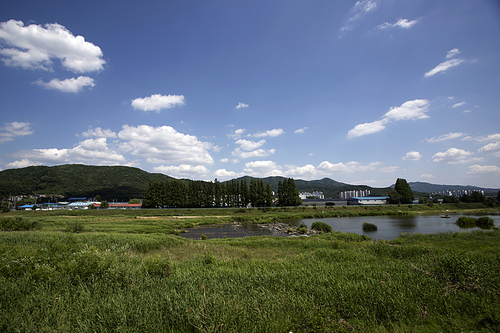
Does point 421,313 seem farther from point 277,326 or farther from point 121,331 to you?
point 121,331

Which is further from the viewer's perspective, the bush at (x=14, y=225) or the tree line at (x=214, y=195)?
the tree line at (x=214, y=195)

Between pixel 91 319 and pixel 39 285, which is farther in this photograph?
pixel 39 285

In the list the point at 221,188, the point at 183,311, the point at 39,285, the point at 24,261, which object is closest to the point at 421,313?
the point at 183,311

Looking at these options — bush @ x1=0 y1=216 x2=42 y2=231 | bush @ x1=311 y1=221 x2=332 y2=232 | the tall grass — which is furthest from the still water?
bush @ x1=0 y1=216 x2=42 y2=231

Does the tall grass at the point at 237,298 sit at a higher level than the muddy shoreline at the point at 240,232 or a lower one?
higher

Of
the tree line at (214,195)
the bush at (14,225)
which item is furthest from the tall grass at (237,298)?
the tree line at (214,195)

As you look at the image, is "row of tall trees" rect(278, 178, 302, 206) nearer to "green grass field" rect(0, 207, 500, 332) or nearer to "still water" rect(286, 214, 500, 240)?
"still water" rect(286, 214, 500, 240)

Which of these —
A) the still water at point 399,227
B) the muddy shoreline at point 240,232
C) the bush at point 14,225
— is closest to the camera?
the bush at point 14,225

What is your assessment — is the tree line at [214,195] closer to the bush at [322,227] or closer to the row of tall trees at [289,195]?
the row of tall trees at [289,195]

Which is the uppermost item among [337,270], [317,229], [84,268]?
[84,268]

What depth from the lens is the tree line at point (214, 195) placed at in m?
83.2

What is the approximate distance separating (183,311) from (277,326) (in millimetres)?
2120

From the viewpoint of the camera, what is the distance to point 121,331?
14.4 ft

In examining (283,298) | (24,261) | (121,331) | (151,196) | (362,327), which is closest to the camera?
(121,331)
